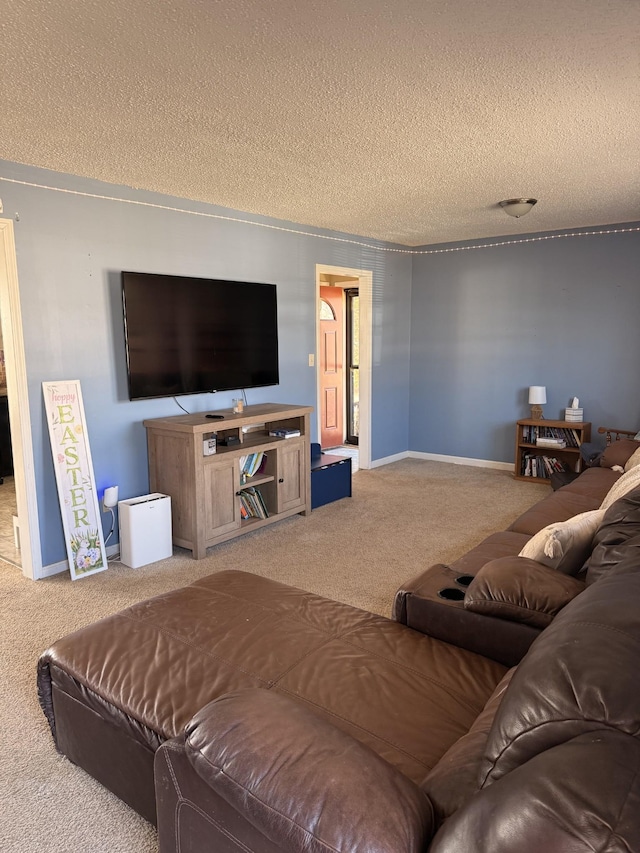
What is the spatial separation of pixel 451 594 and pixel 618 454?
3.03 metres

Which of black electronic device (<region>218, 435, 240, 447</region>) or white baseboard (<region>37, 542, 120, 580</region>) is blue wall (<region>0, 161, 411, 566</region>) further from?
black electronic device (<region>218, 435, 240, 447</region>)

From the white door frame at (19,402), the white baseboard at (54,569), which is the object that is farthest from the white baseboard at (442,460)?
the white door frame at (19,402)

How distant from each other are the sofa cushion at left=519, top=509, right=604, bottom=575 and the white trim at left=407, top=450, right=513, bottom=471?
4.34 metres

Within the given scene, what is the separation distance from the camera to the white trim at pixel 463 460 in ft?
21.0

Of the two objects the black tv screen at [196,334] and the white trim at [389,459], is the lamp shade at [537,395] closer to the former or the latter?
the white trim at [389,459]

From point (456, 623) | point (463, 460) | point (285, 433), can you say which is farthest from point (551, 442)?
point (456, 623)

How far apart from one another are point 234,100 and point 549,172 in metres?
2.18

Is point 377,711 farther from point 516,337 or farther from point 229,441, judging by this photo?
point 516,337

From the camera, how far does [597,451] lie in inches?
198

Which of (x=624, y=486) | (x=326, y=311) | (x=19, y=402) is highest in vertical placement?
(x=326, y=311)

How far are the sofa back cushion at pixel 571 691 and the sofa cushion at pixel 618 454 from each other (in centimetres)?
374

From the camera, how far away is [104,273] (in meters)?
3.78

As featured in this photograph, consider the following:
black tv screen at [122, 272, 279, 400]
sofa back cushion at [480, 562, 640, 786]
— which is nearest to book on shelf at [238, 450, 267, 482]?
black tv screen at [122, 272, 279, 400]

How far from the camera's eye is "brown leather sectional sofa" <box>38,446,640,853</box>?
0.82m
